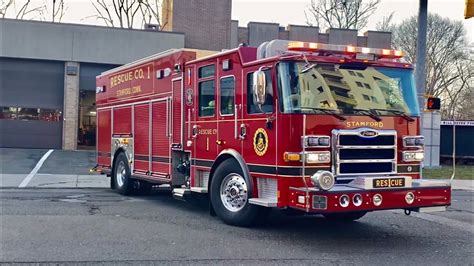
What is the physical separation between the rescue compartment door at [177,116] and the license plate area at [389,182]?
13.0ft

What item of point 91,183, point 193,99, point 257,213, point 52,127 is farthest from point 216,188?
point 52,127

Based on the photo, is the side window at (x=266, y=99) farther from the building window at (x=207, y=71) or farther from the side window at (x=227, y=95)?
the building window at (x=207, y=71)

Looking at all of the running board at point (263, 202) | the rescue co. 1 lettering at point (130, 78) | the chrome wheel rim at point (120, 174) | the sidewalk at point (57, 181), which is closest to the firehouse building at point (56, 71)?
the sidewalk at point (57, 181)

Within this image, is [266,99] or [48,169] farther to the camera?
[48,169]

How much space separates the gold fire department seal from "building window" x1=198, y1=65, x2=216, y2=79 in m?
1.68

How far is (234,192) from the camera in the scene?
28.8 ft

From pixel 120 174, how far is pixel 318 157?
273 inches

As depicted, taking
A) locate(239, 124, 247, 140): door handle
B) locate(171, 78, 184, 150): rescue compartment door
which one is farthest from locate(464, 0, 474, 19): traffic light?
locate(171, 78, 184, 150): rescue compartment door

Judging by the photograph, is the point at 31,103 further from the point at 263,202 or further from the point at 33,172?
the point at 263,202

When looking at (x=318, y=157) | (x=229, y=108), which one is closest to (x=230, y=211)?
(x=229, y=108)

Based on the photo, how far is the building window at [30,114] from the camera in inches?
1049

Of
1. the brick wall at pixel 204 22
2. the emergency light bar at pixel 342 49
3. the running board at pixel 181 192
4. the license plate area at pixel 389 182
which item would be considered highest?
the brick wall at pixel 204 22

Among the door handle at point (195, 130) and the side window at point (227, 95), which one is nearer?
the side window at point (227, 95)

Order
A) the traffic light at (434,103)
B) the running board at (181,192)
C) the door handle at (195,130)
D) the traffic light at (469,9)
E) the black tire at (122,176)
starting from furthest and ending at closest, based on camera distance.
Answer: the traffic light at (434,103)
the black tire at (122,176)
the traffic light at (469,9)
the running board at (181,192)
the door handle at (195,130)
